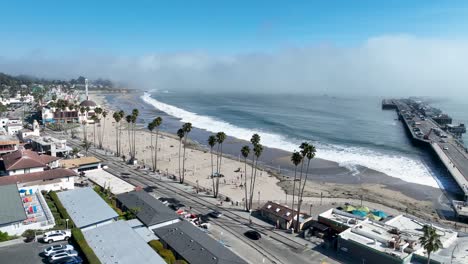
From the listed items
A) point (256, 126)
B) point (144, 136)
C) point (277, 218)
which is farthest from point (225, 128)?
point (277, 218)

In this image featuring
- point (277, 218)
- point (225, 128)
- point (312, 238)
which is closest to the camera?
point (312, 238)

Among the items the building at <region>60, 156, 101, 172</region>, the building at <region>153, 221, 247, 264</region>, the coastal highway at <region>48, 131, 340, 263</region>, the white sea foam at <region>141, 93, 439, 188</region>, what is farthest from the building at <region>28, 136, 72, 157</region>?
the white sea foam at <region>141, 93, 439, 188</region>

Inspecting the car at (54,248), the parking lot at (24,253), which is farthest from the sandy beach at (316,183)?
the parking lot at (24,253)

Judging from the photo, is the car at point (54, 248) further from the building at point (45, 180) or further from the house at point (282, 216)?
the house at point (282, 216)

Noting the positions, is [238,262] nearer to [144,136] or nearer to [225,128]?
[144,136]

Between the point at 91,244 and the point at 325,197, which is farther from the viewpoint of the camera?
the point at 325,197

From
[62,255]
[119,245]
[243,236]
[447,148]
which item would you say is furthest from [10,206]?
[447,148]

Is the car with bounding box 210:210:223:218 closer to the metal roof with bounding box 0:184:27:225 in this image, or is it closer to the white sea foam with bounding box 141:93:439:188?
the metal roof with bounding box 0:184:27:225
